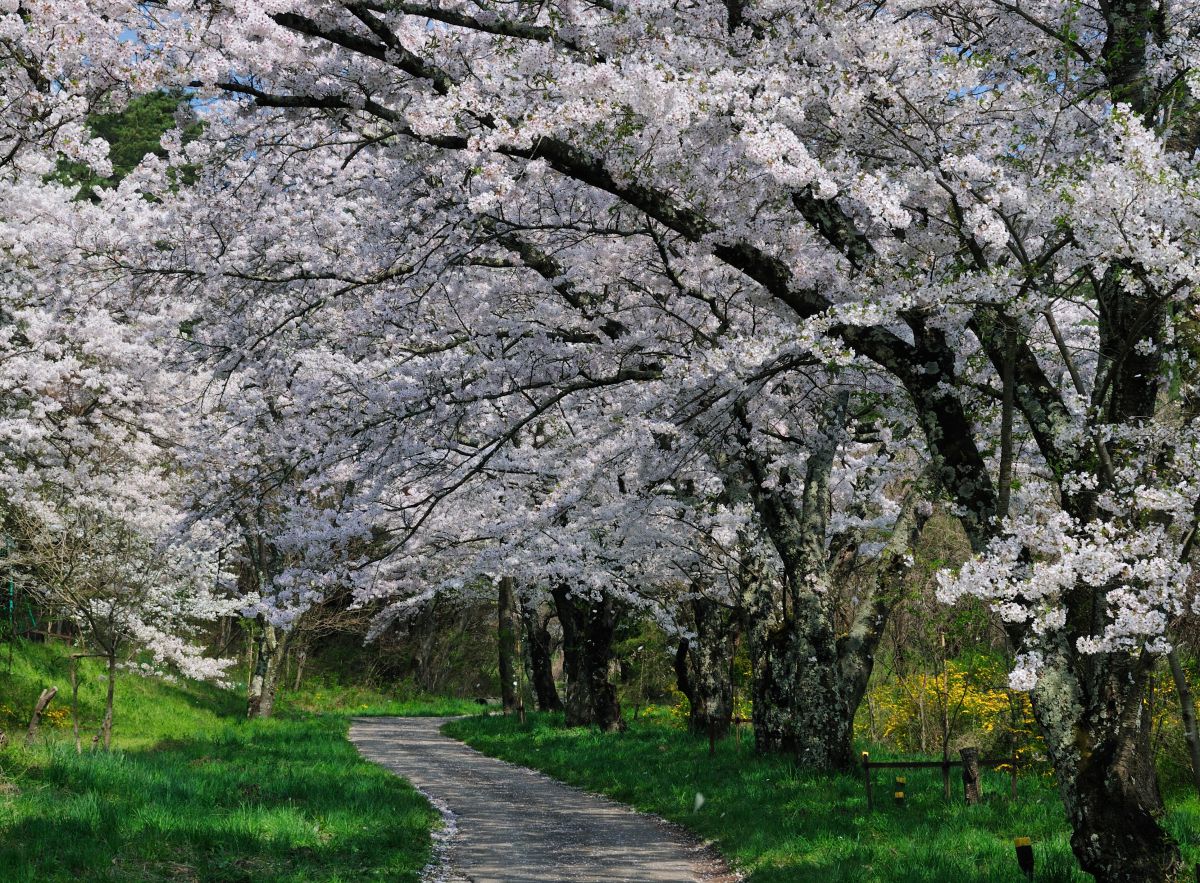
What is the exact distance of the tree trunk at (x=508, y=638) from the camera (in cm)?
2412

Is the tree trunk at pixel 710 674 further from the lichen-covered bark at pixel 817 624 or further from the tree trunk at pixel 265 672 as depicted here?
the tree trunk at pixel 265 672

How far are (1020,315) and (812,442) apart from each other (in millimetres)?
5701

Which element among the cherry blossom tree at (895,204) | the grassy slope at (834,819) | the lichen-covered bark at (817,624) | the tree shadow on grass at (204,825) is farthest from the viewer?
the lichen-covered bark at (817,624)

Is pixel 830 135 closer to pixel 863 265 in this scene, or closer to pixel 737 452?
pixel 863 265

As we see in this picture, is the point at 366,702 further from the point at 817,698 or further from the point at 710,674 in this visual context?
the point at 817,698

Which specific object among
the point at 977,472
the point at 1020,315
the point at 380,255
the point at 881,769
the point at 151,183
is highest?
the point at 151,183

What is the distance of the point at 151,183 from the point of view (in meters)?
10.6

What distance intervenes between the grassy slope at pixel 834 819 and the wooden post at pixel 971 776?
135mm

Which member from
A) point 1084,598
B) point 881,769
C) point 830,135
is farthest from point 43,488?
point 1084,598

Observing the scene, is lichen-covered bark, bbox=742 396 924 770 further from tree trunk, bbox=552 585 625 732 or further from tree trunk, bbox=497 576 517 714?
tree trunk, bbox=497 576 517 714

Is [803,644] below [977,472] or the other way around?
below

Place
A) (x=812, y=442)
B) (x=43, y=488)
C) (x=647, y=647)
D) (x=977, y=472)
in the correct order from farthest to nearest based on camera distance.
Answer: (x=647, y=647)
(x=43, y=488)
(x=812, y=442)
(x=977, y=472)

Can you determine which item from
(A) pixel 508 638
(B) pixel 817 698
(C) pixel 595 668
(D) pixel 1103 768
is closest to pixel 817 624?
(B) pixel 817 698

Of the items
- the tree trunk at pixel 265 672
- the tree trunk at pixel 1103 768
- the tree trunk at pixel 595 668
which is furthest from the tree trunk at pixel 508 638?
the tree trunk at pixel 1103 768
